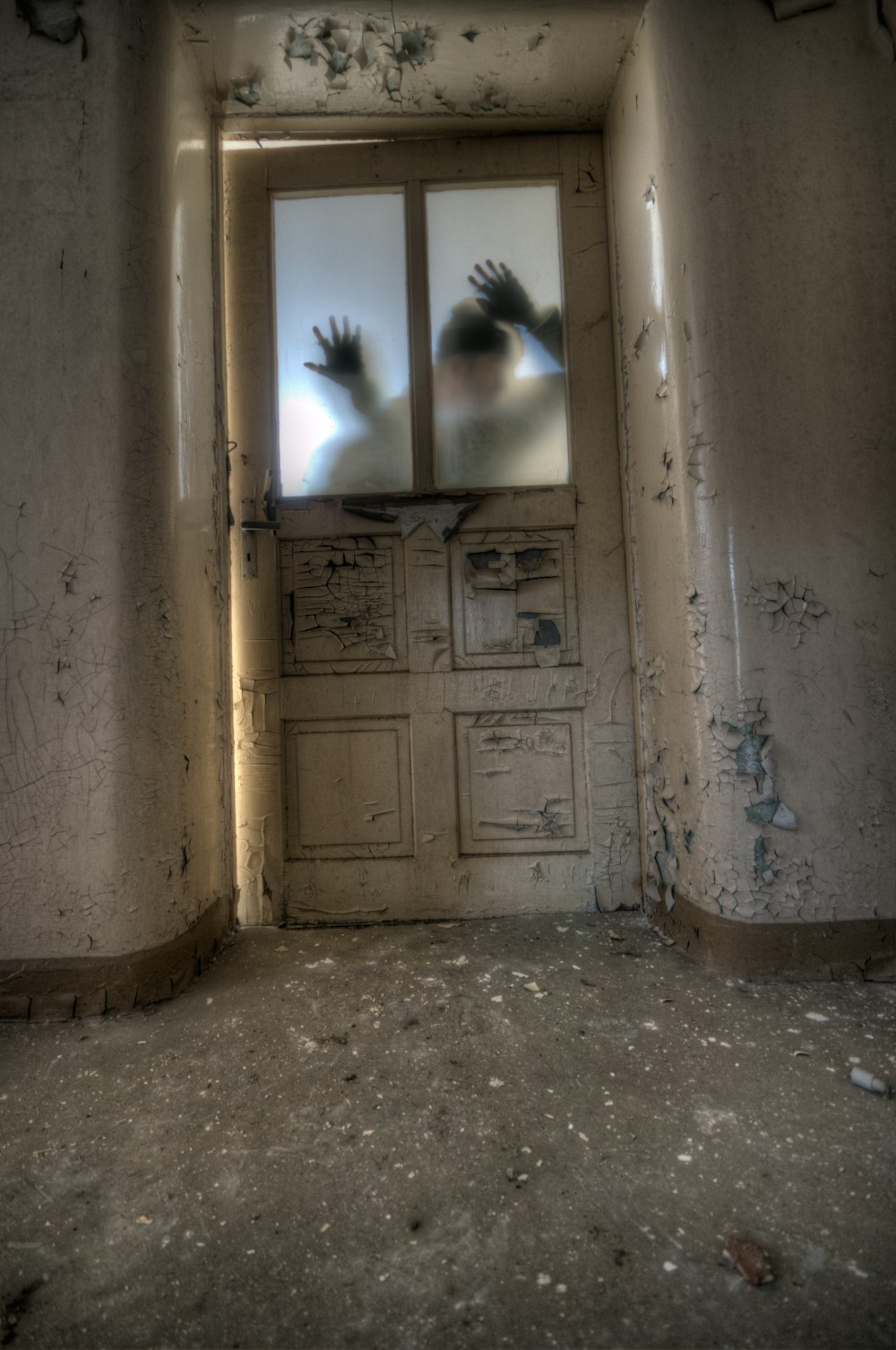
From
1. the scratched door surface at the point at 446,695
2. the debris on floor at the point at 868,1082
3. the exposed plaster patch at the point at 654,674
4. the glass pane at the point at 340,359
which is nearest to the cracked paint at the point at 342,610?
the scratched door surface at the point at 446,695

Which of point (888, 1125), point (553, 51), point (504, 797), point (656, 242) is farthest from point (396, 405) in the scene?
point (888, 1125)

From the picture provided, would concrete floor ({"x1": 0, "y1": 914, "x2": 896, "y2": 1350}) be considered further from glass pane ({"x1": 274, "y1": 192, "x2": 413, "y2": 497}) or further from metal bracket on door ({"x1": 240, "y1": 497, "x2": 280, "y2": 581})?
glass pane ({"x1": 274, "y1": 192, "x2": 413, "y2": 497})

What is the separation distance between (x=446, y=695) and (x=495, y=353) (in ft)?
3.93

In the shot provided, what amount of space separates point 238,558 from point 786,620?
1715 millimetres

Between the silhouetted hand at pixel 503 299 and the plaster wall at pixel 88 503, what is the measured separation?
3.38 feet

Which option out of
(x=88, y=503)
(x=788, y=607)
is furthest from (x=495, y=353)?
(x=88, y=503)

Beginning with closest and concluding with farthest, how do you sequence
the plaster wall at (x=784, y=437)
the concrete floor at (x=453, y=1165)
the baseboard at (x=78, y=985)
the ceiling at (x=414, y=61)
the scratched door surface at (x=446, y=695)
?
the concrete floor at (x=453, y=1165) → the baseboard at (x=78, y=985) → the plaster wall at (x=784, y=437) → the ceiling at (x=414, y=61) → the scratched door surface at (x=446, y=695)

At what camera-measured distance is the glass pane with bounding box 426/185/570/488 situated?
2.35 meters

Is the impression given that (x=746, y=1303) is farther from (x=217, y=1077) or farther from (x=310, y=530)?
(x=310, y=530)

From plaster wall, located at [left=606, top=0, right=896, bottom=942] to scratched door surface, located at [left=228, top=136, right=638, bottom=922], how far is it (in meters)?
0.44

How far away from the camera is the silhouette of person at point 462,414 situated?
7.72ft

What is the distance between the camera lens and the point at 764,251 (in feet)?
6.04

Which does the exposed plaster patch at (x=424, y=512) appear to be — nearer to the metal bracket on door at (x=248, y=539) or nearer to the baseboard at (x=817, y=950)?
the metal bracket on door at (x=248, y=539)

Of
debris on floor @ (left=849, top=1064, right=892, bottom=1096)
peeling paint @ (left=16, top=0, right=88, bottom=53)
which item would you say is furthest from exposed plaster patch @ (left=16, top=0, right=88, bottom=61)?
debris on floor @ (left=849, top=1064, right=892, bottom=1096)
